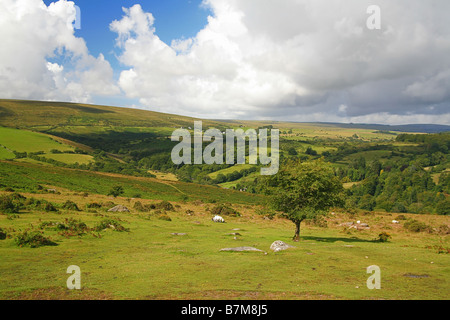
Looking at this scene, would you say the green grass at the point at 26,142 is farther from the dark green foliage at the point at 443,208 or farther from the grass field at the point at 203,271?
the dark green foliage at the point at 443,208

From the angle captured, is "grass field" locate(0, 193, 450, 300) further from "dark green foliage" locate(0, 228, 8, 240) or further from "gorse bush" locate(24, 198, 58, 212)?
"gorse bush" locate(24, 198, 58, 212)

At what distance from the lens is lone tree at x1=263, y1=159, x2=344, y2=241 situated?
32.7 meters

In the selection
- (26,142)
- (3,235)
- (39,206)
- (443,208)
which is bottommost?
(443,208)

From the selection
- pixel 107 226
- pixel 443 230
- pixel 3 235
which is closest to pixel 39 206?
pixel 107 226

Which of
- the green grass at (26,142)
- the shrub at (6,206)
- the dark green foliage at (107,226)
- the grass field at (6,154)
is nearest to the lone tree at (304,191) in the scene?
the dark green foliage at (107,226)

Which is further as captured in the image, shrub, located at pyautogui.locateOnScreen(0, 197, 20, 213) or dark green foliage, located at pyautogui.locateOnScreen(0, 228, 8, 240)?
shrub, located at pyautogui.locateOnScreen(0, 197, 20, 213)

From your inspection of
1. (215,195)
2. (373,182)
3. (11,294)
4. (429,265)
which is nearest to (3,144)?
(215,195)

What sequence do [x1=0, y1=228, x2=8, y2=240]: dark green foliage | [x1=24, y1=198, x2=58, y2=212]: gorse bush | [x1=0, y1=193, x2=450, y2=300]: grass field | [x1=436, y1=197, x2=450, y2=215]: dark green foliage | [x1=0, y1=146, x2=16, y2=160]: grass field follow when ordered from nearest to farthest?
1. [x1=0, y1=193, x2=450, y2=300]: grass field
2. [x1=0, y1=228, x2=8, y2=240]: dark green foliage
3. [x1=24, y1=198, x2=58, y2=212]: gorse bush
4. [x1=436, y1=197, x2=450, y2=215]: dark green foliage
5. [x1=0, y1=146, x2=16, y2=160]: grass field

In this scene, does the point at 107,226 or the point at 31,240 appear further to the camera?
the point at 107,226

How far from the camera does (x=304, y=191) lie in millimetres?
33031

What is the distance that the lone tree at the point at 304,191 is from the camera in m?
32.7

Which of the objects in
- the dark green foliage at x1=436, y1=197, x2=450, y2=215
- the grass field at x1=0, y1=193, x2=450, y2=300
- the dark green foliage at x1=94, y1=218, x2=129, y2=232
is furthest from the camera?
the dark green foliage at x1=436, y1=197, x2=450, y2=215

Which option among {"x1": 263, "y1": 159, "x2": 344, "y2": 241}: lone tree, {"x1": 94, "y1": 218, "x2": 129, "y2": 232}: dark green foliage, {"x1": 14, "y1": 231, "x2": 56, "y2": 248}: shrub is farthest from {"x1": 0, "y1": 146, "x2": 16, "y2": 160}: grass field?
{"x1": 263, "y1": 159, "x2": 344, "y2": 241}: lone tree

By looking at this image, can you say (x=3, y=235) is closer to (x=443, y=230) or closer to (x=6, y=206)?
(x=6, y=206)
